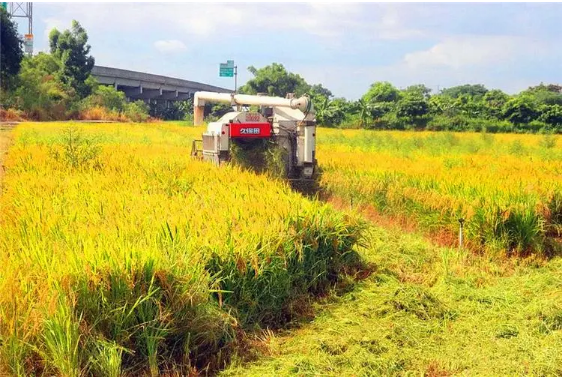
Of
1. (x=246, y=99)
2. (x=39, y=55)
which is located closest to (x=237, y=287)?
(x=246, y=99)

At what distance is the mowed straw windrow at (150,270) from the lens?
331cm

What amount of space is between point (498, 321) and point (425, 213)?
11.3 ft

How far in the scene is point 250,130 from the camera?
33.3 feet

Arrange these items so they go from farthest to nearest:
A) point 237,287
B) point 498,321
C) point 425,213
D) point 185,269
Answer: point 425,213
point 498,321
point 237,287
point 185,269

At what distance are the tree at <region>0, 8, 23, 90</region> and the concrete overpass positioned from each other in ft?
51.4

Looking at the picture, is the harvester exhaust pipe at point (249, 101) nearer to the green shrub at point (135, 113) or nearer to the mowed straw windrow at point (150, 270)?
the mowed straw windrow at point (150, 270)

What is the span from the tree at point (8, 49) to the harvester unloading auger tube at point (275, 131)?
81.4ft

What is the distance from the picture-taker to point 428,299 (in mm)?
5125

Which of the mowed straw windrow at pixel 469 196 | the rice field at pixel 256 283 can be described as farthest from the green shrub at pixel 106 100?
the rice field at pixel 256 283

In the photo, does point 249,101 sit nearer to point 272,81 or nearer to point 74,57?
point 74,57

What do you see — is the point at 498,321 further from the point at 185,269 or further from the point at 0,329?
the point at 0,329

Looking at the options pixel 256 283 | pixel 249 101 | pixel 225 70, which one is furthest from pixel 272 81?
pixel 256 283

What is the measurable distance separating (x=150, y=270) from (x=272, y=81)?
49.6m

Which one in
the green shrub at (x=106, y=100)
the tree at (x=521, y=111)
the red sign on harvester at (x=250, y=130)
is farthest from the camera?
the green shrub at (x=106, y=100)
